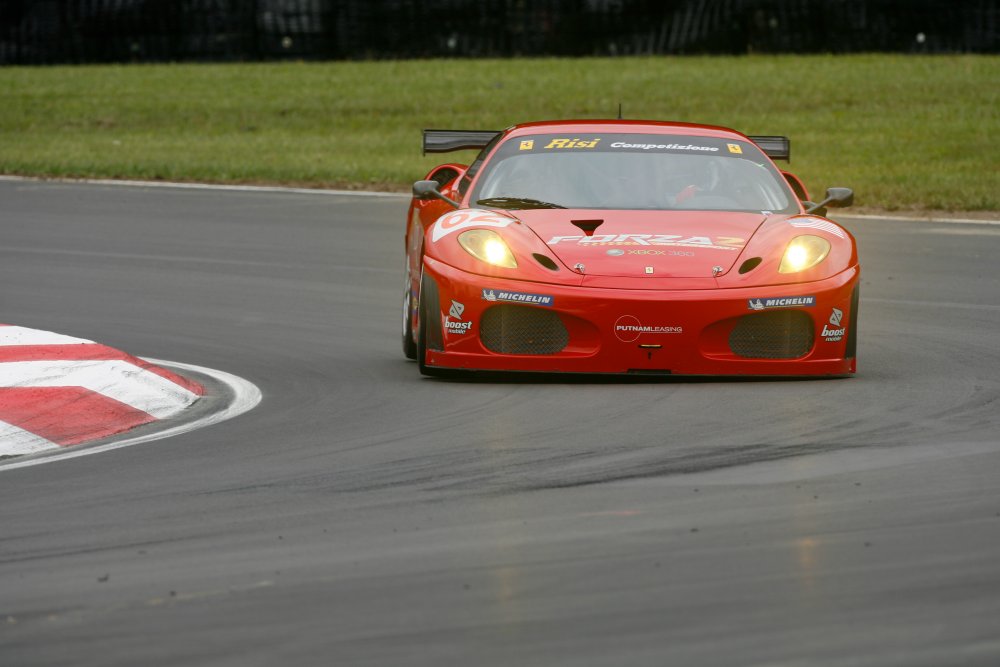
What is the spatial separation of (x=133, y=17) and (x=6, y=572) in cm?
2944

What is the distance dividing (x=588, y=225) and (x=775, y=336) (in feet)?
3.18

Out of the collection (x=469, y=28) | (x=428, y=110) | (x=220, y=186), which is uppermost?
(x=469, y=28)

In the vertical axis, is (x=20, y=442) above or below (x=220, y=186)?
above

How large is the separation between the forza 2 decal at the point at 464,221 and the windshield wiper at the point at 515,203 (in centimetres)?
26

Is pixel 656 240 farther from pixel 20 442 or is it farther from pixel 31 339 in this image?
pixel 20 442

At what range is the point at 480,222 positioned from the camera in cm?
834

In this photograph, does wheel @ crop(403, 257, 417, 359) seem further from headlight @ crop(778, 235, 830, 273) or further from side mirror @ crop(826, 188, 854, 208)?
side mirror @ crop(826, 188, 854, 208)

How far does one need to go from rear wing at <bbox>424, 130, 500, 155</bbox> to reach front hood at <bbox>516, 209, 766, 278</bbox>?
1740 mm

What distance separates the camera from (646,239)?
8.16 m

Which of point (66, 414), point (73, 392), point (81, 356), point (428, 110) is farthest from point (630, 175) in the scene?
point (428, 110)

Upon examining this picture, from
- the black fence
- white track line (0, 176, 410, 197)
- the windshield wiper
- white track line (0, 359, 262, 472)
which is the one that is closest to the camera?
white track line (0, 359, 262, 472)

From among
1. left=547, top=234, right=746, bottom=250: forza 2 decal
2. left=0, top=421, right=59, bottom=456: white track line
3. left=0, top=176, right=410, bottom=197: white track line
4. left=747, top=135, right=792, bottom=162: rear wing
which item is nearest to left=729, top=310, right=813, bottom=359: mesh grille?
left=547, top=234, right=746, bottom=250: forza 2 decal

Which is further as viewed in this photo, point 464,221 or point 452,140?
point 452,140

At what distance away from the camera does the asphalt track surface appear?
4168mm
